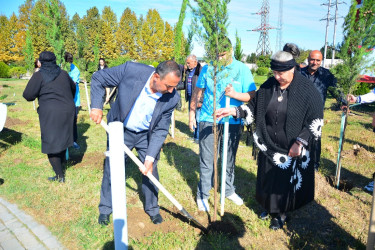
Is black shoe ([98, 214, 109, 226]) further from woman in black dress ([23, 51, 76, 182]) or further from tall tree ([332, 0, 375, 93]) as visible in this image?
tall tree ([332, 0, 375, 93])

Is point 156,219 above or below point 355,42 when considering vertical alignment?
below

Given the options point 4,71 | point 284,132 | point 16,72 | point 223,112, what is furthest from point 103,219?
point 16,72

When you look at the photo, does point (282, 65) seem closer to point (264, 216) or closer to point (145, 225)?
point (264, 216)

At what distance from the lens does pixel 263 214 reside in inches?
140

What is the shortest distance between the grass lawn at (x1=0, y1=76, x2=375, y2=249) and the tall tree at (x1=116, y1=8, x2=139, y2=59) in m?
41.3

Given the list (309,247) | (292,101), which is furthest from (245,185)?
(292,101)

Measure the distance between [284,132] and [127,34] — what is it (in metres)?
46.3

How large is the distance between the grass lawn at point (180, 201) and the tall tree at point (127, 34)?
136ft

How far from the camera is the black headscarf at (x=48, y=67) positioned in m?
4.07

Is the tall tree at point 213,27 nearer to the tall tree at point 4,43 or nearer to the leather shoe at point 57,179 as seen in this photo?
the leather shoe at point 57,179

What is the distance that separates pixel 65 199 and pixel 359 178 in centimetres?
508

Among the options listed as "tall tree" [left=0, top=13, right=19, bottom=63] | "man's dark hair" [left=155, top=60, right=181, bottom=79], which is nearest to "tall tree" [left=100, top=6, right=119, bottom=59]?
"tall tree" [left=0, top=13, right=19, bottom=63]

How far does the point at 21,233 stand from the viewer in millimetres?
3164

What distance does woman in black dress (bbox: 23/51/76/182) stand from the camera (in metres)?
4.06
